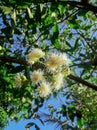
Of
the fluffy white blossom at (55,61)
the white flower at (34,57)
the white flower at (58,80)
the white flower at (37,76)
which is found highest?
the white flower at (34,57)

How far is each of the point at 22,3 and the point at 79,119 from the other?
1.04 m

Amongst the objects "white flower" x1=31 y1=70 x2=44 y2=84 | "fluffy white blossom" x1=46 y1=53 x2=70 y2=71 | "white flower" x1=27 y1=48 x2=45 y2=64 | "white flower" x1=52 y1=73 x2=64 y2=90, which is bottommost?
"white flower" x1=52 y1=73 x2=64 y2=90

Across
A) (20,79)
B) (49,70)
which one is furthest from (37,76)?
(20,79)

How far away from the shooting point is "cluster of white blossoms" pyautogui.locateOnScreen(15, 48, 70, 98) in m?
2.43

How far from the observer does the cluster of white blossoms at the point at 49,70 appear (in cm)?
243

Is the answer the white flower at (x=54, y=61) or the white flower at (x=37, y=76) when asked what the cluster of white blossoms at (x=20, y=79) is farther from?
the white flower at (x=54, y=61)

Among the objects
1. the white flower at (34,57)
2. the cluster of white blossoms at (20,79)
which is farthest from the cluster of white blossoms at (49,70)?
the cluster of white blossoms at (20,79)

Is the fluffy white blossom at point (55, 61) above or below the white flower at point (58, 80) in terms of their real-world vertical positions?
above

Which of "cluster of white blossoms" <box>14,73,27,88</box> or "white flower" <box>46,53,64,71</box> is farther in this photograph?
"cluster of white blossoms" <box>14,73,27,88</box>

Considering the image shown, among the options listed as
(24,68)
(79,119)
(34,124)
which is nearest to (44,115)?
(34,124)

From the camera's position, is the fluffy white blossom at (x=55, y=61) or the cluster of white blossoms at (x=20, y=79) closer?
the fluffy white blossom at (x=55, y=61)

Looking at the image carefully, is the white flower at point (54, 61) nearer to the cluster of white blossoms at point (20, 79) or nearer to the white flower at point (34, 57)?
the white flower at point (34, 57)

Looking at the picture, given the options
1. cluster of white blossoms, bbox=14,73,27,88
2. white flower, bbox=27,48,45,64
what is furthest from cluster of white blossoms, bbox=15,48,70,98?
cluster of white blossoms, bbox=14,73,27,88

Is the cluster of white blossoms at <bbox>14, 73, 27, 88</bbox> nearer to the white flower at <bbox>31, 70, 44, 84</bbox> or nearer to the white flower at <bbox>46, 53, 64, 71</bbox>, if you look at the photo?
the white flower at <bbox>31, 70, 44, 84</bbox>
